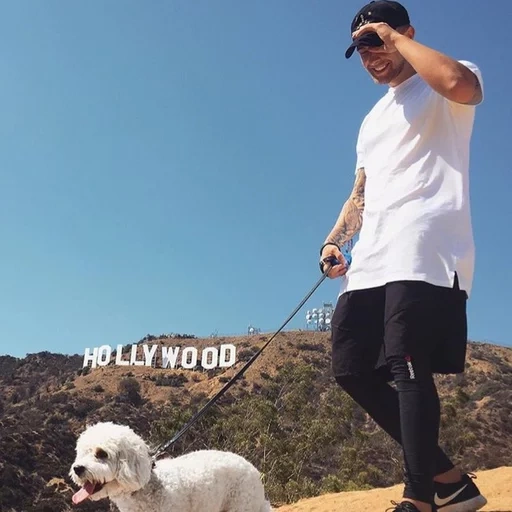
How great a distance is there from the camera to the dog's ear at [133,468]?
351 centimetres

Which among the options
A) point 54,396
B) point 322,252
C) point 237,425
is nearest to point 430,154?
point 322,252

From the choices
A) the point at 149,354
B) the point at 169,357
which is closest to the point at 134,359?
the point at 149,354

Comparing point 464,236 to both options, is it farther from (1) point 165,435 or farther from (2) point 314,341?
(2) point 314,341

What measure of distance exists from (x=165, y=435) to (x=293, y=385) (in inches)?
262

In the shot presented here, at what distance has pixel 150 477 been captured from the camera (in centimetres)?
369

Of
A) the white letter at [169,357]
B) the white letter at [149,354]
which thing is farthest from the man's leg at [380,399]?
the white letter at [149,354]

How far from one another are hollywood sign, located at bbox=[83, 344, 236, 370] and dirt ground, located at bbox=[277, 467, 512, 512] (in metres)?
64.5

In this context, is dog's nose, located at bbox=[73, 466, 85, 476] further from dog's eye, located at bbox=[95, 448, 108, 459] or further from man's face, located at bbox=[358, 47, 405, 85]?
man's face, located at bbox=[358, 47, 405, 85]

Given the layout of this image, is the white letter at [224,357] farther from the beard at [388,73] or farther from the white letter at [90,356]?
the beard at [388,73]

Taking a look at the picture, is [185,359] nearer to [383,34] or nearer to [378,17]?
[378,17]

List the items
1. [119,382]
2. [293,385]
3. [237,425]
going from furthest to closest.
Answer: [119,382] → [293,385] → [237,425]

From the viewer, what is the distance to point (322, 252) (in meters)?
3.80

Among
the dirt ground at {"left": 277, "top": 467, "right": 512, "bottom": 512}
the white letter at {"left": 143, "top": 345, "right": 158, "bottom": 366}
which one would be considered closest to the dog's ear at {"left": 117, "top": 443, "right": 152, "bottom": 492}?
the dirt ground at {"left": 277, "top": 467, "right": 512, "bottom": 512}

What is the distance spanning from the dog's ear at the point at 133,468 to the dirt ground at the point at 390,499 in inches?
72.7
